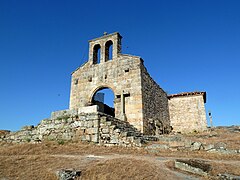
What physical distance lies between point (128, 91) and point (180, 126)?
29.9 ft

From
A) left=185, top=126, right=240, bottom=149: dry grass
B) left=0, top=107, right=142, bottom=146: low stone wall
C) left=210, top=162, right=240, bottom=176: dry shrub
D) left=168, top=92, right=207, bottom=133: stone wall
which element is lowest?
left=210, top=162, right=240, bottom=176: dry shrub

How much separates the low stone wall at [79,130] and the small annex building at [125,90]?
3.05 ft

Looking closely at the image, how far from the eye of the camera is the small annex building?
593 inches

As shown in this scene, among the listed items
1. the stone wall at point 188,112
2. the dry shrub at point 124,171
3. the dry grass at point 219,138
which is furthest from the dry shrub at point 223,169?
the stone wall at point 188,112

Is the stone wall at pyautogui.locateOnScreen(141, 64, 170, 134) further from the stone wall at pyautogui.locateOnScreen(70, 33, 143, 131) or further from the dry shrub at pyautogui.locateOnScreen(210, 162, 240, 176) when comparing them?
the dry shrub at pyautogui.locateOnScreen(210, 162, 240, 176)

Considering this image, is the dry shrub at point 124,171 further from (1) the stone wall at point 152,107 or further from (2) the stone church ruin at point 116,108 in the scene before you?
(1) the stone wall at point 152,107

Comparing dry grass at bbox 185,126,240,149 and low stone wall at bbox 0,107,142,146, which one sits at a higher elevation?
low stone wall at bbox 0,107,142,146

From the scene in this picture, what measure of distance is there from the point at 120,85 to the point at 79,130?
225 inches

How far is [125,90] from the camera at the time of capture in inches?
616

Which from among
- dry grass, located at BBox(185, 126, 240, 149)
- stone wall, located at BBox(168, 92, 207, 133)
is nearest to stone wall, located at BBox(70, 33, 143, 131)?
dry grass, located at BBox(185, 126, 240, 149)

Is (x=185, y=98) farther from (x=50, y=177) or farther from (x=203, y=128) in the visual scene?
(x=50, y=177)

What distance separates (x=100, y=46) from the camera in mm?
18062

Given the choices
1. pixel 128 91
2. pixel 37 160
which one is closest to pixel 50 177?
pixel 37 160

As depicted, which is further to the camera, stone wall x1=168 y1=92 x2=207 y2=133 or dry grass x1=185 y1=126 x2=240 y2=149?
stone wall x1=168 y1=92 x2=207 y2=133
